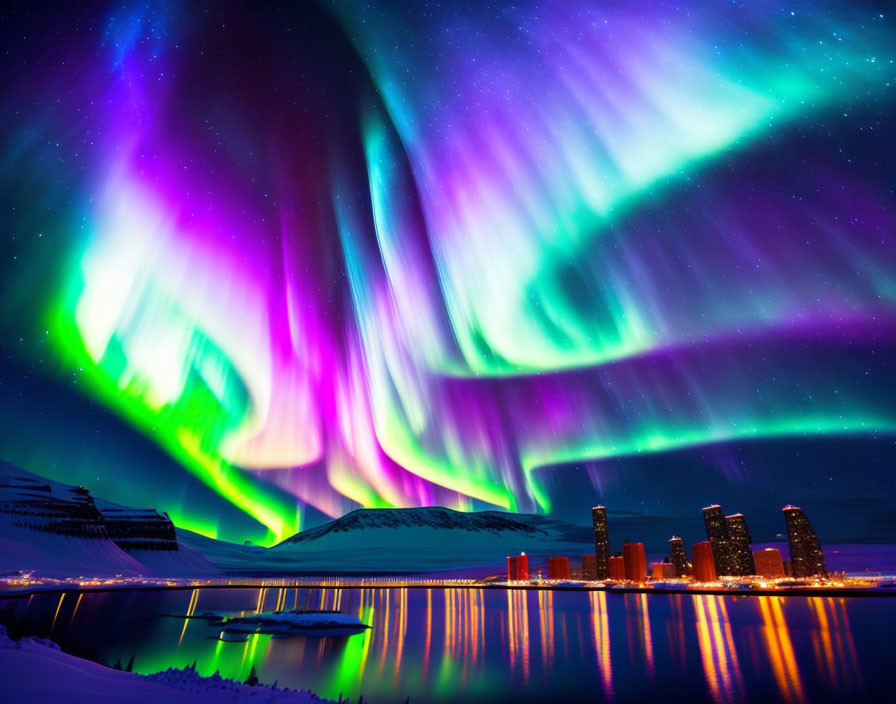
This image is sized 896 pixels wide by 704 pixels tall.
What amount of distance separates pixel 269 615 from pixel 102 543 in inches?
7368

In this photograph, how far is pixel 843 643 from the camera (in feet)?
129

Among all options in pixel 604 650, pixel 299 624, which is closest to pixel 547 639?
pixel 604 650

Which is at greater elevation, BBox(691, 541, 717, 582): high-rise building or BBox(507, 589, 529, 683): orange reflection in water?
BBox(691, 541, 717, 582): high-rise building

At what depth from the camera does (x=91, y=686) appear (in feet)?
52.0

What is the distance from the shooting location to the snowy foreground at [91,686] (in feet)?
47.2

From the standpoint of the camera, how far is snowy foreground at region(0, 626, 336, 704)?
1440 cm

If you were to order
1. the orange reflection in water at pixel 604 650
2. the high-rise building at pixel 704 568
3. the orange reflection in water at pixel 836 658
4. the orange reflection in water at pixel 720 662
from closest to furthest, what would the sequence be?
the orange reflection in water at pixel 720 662
the orange reflection in water at pixel 604 650
the orange reflection in water at pixel 836 658
the high-rise building at pixel 704 568

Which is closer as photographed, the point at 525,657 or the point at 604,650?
the point at 525,657

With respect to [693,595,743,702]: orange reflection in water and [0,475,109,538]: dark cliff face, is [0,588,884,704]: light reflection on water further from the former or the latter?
[0,475,109,538]: dark cliff face

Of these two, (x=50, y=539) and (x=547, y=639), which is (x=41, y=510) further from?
(x=547, y=639)

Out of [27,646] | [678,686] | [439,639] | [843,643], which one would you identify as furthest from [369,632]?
[843,643]

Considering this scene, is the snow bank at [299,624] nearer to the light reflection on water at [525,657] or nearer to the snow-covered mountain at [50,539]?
the light reflection on water at [525,657]

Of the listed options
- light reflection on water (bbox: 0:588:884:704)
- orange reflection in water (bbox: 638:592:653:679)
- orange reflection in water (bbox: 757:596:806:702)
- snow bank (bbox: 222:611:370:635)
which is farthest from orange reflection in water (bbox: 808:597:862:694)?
snow bank (bbox: 222:611:370:635)

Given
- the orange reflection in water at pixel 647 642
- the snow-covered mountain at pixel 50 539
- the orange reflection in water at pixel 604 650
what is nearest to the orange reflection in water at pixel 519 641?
the orange reflection in water at pixel 604 650
